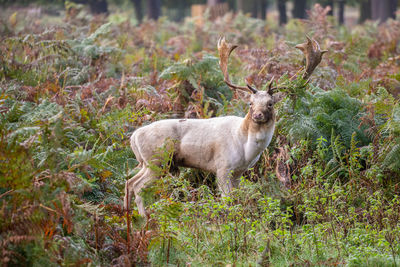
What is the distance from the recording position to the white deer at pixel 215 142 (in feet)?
20.6

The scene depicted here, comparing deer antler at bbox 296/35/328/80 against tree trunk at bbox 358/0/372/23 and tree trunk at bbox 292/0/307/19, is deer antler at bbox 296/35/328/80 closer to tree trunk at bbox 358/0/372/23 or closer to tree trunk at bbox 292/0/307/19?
tree trunk at bbox 292/0/307/19

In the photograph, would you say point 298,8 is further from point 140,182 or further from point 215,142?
point 140,182

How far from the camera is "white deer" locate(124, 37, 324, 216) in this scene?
20.6 feet

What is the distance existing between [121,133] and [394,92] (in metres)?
5.66

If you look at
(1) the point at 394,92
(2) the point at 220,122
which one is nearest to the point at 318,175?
(2) the point at 220,122

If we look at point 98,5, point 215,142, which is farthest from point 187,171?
point 98,5

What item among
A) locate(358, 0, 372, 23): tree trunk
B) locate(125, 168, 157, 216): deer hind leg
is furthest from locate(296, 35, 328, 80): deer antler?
locate(358, 0, 372, 23): tree trunk

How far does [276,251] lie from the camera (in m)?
5.12

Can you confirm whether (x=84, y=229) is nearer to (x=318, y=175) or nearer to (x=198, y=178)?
(x=198, y=178)

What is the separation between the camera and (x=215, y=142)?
21.4 feet

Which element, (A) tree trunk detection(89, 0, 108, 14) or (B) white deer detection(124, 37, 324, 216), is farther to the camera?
(A) tree trunk detection(89, 0, 108, 14)

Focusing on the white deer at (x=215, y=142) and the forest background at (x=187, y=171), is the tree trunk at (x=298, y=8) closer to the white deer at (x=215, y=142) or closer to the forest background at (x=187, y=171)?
the forest background at (x=187, y=171)

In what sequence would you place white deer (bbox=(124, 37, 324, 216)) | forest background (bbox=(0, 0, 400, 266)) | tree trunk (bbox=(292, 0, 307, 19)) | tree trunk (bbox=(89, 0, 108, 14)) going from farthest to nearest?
tree trunk (bbox=(292, 0, 307, 19)) → tree trunk (bbox=(89, 0, 108, 14)) → white deer (bbox=(124, 37, 324, 216)) → forest background (bbox=(0, 0, 400, 266))

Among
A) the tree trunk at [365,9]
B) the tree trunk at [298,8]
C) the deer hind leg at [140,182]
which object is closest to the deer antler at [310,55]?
the deer hind leg at [140,182]
